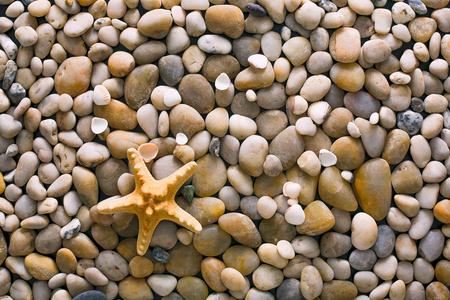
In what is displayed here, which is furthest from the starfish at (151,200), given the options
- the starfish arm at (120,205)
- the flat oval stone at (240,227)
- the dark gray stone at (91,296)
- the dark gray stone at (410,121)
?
the dark gray stone at (410,121)

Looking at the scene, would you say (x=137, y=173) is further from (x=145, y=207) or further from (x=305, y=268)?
(x=305, y=268)

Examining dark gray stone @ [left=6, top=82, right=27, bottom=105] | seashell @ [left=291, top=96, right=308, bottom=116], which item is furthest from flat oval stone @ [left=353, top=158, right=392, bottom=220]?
dark gray stone @ [left=6, top=82, right=27, bottom=105]

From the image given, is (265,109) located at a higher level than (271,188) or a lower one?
higher

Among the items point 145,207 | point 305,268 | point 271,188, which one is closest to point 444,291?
point 305,268

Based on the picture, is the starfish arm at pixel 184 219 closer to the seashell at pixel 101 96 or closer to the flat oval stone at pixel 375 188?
the seashell at pixel 101 96

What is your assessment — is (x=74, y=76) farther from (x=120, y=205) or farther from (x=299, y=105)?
(x=299, y=105)

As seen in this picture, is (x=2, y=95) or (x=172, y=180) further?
(x=2, y=95)
